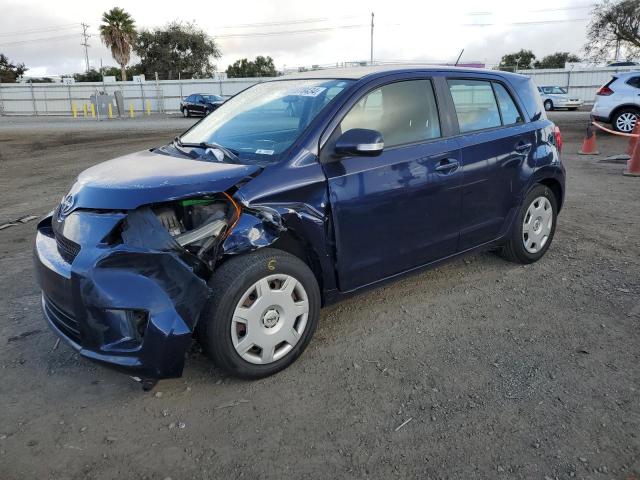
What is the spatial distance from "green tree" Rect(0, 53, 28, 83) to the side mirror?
75.8m

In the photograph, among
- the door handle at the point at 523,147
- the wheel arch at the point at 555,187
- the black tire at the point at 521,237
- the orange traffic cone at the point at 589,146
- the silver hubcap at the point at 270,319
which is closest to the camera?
the silver hubcap at the point at 270,319

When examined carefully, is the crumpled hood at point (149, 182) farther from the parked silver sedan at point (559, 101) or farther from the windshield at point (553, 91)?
the windshield at point (553, 91)

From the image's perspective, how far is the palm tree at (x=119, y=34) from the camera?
51844mm

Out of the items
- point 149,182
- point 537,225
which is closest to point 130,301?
point 149,182

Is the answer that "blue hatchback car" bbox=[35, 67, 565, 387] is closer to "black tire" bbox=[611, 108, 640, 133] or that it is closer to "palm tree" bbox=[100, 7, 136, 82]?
"black tire" bbox=[611, 108, 640, 133]

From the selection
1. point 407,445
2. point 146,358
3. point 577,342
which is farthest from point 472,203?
point 146,358

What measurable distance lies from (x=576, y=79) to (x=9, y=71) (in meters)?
67.7

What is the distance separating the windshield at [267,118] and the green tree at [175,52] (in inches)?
2267

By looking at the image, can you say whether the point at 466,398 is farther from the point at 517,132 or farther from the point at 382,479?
the point at 517,132

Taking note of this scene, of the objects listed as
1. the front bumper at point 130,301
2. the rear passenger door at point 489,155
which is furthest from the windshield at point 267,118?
the rear passenger door at point 489,155

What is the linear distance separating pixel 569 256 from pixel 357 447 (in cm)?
346

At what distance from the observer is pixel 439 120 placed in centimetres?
383

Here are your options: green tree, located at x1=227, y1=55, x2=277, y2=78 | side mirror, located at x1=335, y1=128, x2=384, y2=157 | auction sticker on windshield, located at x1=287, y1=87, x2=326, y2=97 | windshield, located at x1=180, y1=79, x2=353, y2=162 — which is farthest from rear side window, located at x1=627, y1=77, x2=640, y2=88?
green tree, located at x1=227, y1=55, x2=277, y2=78

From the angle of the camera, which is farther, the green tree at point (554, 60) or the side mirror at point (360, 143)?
the green tree at point (554, 60)
